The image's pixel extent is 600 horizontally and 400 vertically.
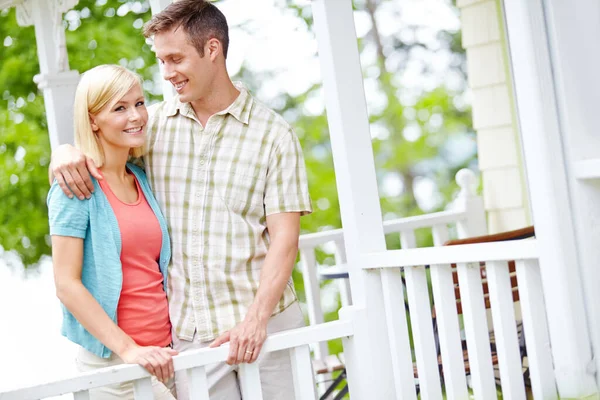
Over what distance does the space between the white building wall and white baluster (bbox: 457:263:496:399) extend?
288 cm

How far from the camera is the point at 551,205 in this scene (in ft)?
7.50

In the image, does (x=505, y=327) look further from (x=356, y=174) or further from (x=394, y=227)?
(x=394, y=227)

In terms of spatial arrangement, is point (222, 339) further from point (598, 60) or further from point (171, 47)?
point (598, 60)

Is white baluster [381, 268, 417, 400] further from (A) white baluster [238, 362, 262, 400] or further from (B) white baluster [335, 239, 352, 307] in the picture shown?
(B) white baluster [335, 239, 352, 307]

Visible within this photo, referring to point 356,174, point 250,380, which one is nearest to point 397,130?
point 356,174

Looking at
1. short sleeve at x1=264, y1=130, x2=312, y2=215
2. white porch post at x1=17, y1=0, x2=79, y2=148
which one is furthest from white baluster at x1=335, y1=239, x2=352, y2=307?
short sleeve at x1=264, y1=130, x2=312, y2=215

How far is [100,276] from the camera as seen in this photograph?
9.07 feet

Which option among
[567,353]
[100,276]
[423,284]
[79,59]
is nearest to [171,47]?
[100,276]

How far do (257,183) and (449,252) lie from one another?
716 millimetres

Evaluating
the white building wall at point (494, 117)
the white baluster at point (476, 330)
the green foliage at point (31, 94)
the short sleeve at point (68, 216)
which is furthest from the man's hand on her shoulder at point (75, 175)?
the green foliage at point (31, 94)

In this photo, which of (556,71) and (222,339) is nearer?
(556,71)

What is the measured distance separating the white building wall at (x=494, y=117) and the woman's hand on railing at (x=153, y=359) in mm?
3368

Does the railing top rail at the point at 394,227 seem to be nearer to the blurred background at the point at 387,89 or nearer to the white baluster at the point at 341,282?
the white baluster at the point at 341,282

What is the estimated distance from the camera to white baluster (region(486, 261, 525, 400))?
255cm
